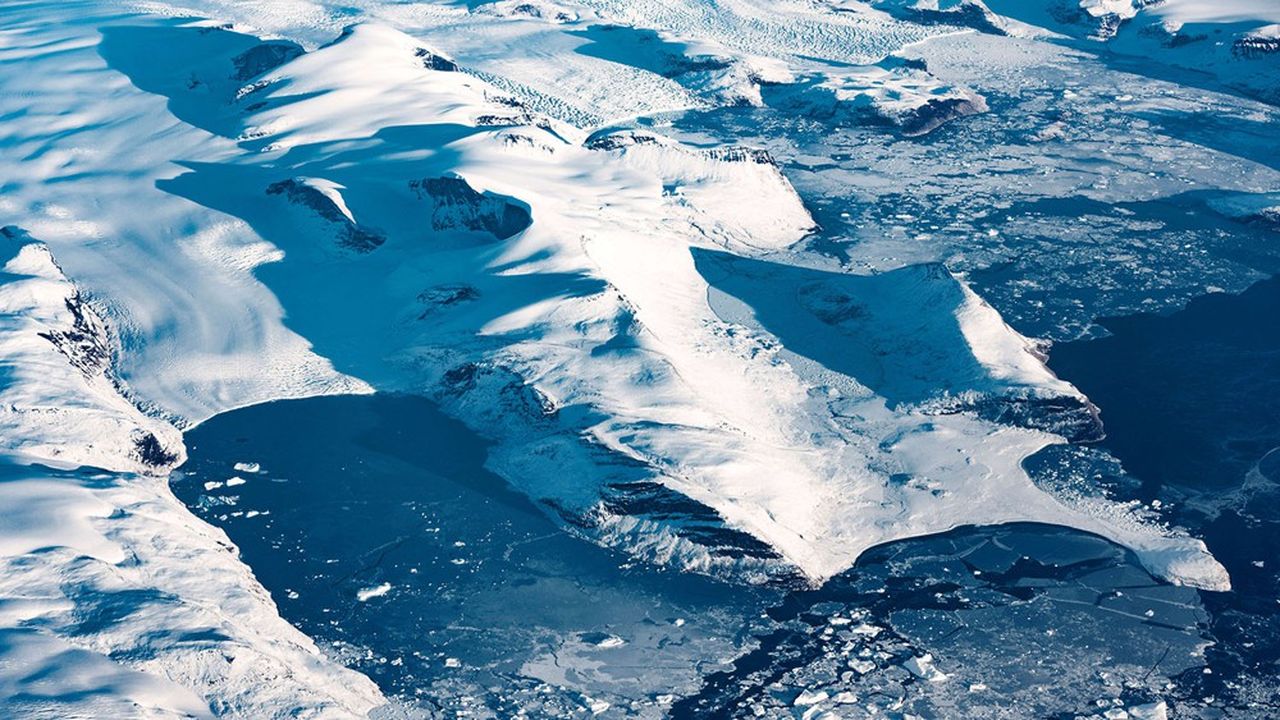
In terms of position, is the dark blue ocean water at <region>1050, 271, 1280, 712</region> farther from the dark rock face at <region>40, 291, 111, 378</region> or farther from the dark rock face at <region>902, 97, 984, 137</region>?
the dark rock face at <region>40, 291, 111, 378</region>

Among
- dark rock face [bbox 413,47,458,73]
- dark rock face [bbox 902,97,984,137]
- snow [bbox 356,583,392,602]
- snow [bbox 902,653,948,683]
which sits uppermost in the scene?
dark rock face [bbox 413,47,458,73]

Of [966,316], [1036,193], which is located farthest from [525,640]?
[1036,193]

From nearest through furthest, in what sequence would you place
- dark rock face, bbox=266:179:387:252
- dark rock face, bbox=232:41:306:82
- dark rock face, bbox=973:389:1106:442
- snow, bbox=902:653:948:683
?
snow, bbox=902:653:948:683
dark rock face, bbox=973:389:1106:442
dark rock face, bbox=266:179:387:252
dark rock face, bbox=232:41:306:82

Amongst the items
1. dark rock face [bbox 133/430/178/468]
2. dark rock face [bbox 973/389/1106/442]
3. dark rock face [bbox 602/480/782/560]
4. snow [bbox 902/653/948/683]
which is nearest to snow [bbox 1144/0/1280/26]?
dark rock face [bbox 973/389/1106/442]

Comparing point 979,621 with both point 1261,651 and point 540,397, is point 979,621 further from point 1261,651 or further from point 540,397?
point 540,397

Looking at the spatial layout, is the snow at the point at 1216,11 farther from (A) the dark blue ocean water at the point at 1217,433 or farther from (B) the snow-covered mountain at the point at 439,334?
(A) the dark blue ocean water at the point at 1217,433

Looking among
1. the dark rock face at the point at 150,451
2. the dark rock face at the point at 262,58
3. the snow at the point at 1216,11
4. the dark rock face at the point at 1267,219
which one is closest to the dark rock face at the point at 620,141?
the dark rock face at the point at 262,58

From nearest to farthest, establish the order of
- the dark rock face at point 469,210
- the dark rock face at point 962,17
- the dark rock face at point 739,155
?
1. the dark rock face at point 469,210
2. the dark rock face at point 739,155
3. the dark rock face at point 962,17
